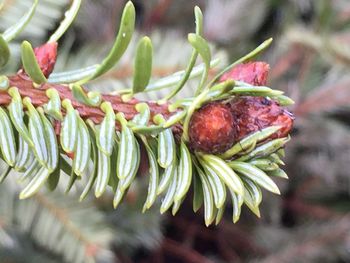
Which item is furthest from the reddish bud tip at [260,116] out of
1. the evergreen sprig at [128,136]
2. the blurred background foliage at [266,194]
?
the blurred background foliage at [266,194]

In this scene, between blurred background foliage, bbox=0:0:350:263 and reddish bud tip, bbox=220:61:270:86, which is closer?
reddish bud tip, bbox=220:61:270:86

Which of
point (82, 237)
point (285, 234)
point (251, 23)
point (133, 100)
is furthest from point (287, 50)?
point (133, 100)

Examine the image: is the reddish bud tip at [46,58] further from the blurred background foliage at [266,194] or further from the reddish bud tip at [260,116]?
the blurred background foliage at [266,194]

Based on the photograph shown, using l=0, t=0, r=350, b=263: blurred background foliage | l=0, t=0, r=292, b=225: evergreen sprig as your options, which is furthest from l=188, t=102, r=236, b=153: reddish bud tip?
l=0, t=0, r=350, b=263: blurred background foliage

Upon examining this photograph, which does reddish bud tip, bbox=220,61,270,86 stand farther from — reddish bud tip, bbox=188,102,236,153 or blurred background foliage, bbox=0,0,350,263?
blurred background foliage, bbox=0,0,350,263

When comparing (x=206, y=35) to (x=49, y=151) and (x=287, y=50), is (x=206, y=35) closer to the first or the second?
(x=287, y=50)

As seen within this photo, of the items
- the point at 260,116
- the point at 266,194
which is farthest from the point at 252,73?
the point at 266,194

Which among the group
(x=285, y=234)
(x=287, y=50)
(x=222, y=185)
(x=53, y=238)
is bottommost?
(x=285, y=234)

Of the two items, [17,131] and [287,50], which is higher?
[17,131]

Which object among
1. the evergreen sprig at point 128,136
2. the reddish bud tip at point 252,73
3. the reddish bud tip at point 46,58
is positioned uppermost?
the reddish bud tip at point 46,58
